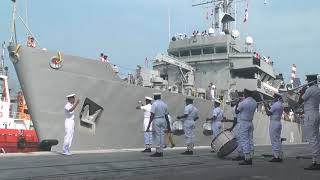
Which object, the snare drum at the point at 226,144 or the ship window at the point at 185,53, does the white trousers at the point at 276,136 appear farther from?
the ship window at the point at 185,53

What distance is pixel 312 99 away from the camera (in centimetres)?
908

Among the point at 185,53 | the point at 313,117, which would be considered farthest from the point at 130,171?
the point at 185,53

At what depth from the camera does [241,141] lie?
33.7 feet

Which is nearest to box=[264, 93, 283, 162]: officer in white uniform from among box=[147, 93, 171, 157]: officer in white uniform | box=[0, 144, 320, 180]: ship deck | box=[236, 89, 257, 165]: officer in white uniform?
box=[236, 89, 257, 165]: officer in white uniform

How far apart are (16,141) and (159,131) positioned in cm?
926

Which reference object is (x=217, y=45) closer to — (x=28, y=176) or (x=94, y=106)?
(x=94, y=106)

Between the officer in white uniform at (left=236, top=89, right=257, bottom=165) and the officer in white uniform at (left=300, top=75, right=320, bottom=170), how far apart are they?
1407 millimetres

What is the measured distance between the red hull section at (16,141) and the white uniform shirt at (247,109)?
954cm

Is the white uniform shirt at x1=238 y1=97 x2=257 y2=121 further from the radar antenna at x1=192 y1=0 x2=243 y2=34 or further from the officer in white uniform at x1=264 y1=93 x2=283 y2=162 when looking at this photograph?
the radar antenna at x1=192 y1=0 x2=243 y2=34

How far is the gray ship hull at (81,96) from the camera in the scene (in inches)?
611

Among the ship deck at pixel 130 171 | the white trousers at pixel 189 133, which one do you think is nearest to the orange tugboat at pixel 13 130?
the white trousers at pixel 189 133

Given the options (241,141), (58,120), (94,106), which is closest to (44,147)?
(58,120)

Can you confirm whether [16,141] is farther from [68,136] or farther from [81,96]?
[68,136]

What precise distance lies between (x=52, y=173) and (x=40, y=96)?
834cm
